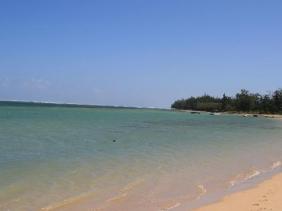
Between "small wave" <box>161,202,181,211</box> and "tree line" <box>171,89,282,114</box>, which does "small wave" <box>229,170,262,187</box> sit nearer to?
"small wave" <box>161,202,181,211</box>

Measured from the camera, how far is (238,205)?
11.0 m

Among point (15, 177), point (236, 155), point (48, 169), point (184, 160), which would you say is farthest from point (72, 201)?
point (236, 155)

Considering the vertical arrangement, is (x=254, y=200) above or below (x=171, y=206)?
above

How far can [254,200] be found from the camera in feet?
37.6

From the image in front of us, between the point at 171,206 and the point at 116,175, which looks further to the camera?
the point at 116,175

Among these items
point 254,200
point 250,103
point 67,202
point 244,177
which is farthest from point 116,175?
point 250,103

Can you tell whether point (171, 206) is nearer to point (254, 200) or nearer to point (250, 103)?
point (254, 200)

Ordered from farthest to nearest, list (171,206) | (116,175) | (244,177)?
(244,177), (116,175), (171,206)

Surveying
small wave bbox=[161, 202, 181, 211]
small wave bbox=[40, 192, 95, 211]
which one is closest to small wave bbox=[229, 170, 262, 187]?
small wave bbox=[161, 202, 181, 211]

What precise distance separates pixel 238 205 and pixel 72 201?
4254mm

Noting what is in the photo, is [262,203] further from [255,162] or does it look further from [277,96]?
[277,96]

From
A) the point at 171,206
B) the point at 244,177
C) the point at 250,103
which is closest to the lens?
the point at 171,206

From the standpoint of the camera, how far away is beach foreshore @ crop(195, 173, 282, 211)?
10.6 meters

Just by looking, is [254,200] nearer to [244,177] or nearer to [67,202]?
[67,202]
